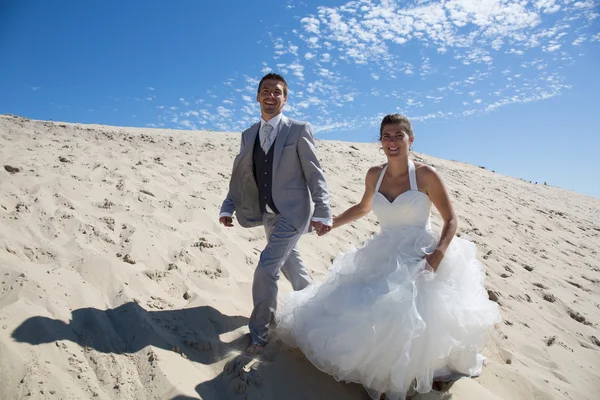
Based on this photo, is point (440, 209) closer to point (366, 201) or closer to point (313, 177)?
point (366, 201)

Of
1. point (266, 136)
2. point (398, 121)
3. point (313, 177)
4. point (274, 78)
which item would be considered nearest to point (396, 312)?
point (313, 177)

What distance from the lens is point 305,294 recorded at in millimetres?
2908

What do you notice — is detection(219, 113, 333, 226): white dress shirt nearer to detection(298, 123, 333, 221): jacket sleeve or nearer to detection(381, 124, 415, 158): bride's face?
detection(298, 123, 333, 221): jacket sleeve

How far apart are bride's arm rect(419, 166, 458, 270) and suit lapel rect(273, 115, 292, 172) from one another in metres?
1.05

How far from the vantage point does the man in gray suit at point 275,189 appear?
2941 millimetres

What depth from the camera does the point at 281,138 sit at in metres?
3.10

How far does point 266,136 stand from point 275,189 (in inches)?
17.1

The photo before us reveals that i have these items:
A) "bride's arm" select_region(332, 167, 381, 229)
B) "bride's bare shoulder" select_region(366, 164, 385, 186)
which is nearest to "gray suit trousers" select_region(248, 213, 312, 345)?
"bride's arm" select_region(332, 167, 381, 229)

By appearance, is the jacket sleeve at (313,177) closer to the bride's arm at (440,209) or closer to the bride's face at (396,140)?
the bride's face at (396,140)

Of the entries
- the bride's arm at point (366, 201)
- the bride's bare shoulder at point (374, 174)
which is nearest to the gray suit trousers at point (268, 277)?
the bride's arm at point (366, 201)

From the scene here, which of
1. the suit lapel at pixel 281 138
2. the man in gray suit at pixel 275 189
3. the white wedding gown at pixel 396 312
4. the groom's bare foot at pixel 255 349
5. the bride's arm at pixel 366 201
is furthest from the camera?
the bride's arm at pixel 366 201

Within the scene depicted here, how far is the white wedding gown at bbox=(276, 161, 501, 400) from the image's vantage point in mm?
2289

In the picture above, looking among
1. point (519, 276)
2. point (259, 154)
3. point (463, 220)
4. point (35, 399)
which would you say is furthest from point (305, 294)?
point (463, 220)

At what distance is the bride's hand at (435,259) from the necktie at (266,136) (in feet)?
4.74
